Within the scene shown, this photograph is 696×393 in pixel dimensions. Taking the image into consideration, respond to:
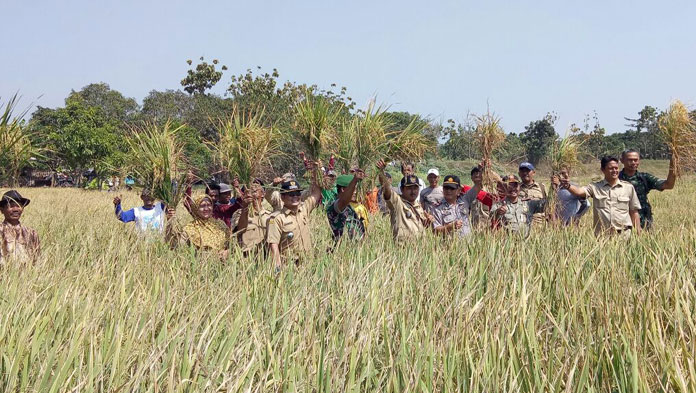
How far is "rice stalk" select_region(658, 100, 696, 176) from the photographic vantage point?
6086 millimetres

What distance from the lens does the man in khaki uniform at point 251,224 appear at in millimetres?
5379

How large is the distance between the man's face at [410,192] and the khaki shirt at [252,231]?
1.31m

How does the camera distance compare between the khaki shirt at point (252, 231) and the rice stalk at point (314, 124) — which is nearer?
the rice stalk at point (314, 124)

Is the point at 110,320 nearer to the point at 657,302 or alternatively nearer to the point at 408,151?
the point at 657,302

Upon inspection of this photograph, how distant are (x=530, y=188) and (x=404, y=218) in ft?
5.29

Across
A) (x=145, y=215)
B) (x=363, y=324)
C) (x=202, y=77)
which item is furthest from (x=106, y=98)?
(x=363, y=324)

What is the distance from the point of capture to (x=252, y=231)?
5.65 m

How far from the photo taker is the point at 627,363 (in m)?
2.43

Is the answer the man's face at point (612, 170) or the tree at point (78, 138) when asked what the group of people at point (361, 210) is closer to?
the man's face at point (612, 170)

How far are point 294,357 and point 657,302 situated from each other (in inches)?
78.3

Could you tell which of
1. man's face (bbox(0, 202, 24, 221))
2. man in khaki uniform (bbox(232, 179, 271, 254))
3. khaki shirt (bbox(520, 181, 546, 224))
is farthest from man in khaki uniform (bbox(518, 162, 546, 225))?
man's face (bbox(0, 202, 24, 221))

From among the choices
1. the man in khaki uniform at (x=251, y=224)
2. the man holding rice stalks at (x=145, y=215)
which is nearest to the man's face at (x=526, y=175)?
the man in khaki uniform at (x=251, y=224)

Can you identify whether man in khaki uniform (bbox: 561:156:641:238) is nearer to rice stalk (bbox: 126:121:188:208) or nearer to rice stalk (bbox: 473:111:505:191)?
rice stalk (bbox: 473:111:505:191)

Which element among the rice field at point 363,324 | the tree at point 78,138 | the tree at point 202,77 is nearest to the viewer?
the rice field at point 363,324
